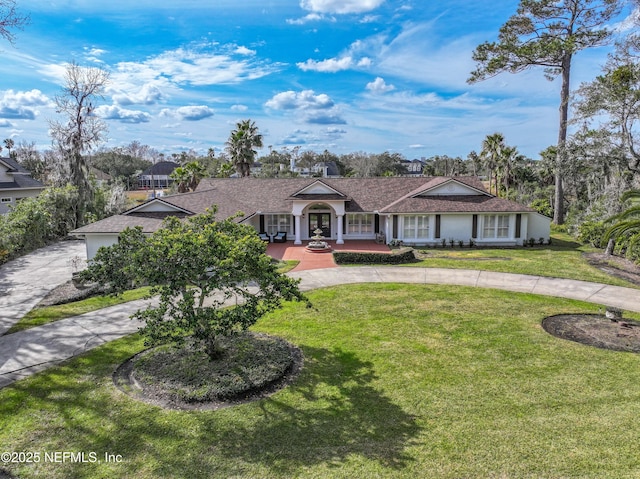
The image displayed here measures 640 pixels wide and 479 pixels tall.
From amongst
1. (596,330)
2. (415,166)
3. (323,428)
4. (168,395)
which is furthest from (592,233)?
(415,166)

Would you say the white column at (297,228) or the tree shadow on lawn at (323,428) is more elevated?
the white column at (297,228)

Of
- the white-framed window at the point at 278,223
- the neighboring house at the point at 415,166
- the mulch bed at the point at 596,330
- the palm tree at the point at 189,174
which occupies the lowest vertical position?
the mulch bed at the point at 596,330

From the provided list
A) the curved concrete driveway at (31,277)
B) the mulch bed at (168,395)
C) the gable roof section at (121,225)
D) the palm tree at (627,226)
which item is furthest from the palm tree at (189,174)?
the palm tree at (627,226)

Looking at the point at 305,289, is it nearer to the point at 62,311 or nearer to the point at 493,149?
the point at 62,311

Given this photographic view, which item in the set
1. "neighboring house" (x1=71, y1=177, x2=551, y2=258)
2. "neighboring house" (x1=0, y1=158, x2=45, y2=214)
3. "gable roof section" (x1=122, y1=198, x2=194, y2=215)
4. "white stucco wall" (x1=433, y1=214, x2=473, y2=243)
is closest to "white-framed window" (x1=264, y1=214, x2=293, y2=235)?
Answer: "neighboring house" (x1=71, y1=177, x2=551, y2=258)

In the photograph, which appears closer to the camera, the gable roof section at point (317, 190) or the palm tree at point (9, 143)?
the gable roof section at point (317, 190)

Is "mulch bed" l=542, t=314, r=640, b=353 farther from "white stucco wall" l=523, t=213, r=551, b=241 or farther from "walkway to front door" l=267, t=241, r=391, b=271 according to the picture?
"white stucco wall" l=523, t=213, r=551, b=241

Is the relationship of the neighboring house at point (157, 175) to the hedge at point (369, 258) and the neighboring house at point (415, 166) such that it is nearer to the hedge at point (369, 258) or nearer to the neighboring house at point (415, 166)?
the hedge at point (369, 258)
